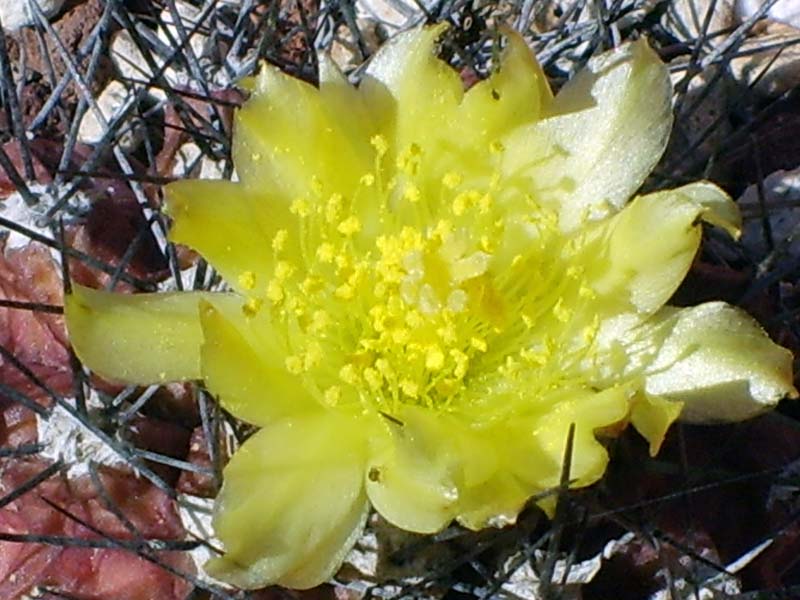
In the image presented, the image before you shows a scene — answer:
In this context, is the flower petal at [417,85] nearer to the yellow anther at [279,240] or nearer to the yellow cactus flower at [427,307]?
the yellow cactus flower at [427,307]

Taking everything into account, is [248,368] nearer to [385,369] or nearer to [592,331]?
[385,369]

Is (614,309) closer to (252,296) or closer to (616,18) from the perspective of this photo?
(252,296)

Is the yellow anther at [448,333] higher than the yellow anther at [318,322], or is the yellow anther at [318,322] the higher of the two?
the yellow anther at [318,322]

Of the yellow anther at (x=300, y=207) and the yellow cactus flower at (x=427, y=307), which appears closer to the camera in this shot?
the yellow cactus flower at (x=427, y=307)

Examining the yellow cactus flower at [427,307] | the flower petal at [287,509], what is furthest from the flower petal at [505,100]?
→ the flower petal at [287,509]

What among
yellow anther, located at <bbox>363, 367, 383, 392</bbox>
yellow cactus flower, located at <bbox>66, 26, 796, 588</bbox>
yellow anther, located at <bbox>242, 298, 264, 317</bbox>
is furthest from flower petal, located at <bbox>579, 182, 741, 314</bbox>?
yellow anther, located at <bbox>242, 298, 264, 317</bbox>

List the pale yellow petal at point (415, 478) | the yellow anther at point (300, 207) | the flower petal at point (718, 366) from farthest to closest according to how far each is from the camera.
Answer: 1. the yellow anther at point (300, 207)
2. the flower petal at point (718, 366)
3. the pale yellow petal at point (415, 478)

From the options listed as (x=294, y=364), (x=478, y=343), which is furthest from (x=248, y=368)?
(x=478, y=343)

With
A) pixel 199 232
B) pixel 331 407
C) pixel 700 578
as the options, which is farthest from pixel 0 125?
pixel 700 578
